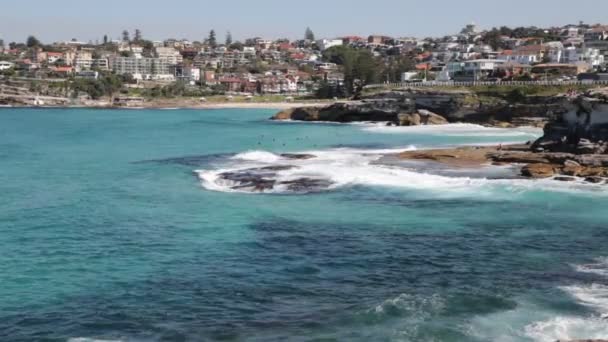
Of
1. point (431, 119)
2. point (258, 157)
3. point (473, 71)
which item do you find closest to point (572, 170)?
point (258, 157)

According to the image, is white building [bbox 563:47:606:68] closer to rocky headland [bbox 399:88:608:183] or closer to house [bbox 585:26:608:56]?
house [bbox 585:26:608:56]

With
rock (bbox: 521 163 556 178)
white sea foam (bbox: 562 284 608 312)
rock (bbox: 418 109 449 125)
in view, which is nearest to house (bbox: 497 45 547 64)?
rock (bbox: 418 109 449 125)

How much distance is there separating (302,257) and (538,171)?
70.2 ft

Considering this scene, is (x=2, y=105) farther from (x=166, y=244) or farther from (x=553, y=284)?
(x=553, y=284)

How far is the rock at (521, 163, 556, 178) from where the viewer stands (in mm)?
43938

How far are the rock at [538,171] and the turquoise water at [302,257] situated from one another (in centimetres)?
172

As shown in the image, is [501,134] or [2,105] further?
[2,105]

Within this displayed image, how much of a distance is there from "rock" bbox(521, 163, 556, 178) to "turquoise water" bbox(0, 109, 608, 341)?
1.72 m

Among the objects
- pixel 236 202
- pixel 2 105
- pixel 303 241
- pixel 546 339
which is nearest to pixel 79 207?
pixel 236 202

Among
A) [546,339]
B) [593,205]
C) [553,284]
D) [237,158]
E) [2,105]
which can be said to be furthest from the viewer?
[2,105]

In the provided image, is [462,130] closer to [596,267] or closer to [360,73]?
[596,267]

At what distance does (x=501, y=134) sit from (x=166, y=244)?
165 ft

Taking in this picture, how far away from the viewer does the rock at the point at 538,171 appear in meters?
43.9

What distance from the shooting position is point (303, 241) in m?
30.4
